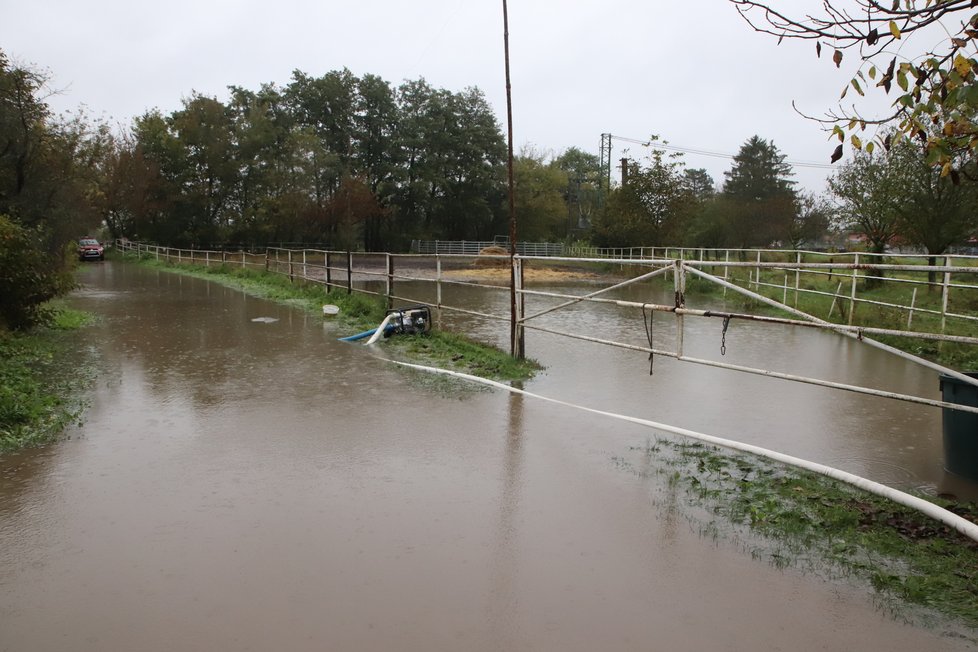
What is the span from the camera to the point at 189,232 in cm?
4484

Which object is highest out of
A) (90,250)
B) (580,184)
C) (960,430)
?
(580,184)

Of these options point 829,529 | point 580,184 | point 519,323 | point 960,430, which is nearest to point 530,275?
point 519,323

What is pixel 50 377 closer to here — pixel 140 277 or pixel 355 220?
pixel 140 277

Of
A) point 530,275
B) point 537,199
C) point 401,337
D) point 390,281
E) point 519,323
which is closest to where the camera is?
point 519,323

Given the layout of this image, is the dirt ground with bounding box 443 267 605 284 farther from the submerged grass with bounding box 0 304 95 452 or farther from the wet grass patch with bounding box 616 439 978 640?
the wet grass patch with bounding box 616 439 978 640

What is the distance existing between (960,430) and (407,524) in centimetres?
372

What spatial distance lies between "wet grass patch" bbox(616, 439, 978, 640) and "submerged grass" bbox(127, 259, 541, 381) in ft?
11.1

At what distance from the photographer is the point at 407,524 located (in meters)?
3.73

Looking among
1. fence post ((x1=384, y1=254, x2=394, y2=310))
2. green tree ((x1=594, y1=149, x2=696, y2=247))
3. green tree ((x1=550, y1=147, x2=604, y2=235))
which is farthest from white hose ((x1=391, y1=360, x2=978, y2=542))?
green tree ((x1=550, y1=147, x2=604, y2=235))

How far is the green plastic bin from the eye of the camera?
Answer: 4.30 metres

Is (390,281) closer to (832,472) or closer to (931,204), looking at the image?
(832,472)

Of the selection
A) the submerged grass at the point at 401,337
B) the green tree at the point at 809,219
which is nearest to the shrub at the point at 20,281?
the submerged grass at the point at 401,337

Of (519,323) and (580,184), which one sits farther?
(580,184)

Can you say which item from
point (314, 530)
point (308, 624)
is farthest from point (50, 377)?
point (308, 624)
